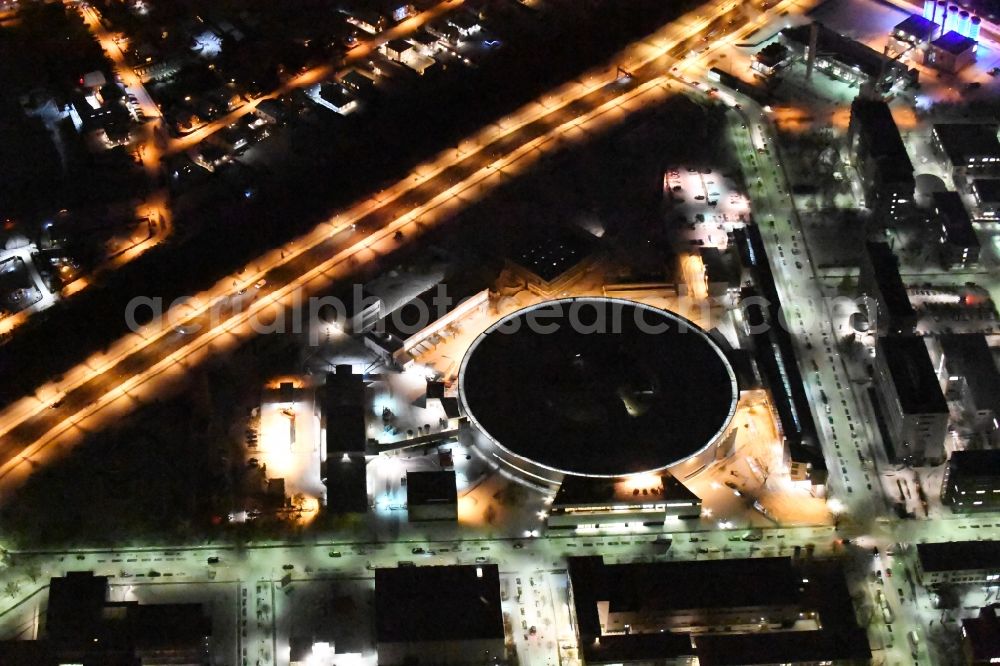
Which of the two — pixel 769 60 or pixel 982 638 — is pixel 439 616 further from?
pixel 769 60

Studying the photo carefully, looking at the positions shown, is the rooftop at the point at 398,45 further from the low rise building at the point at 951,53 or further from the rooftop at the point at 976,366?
the rooftop at the point at 976,366

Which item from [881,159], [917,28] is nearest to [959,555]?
[881,159]

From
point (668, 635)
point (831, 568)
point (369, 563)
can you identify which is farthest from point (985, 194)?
point (369, 563)

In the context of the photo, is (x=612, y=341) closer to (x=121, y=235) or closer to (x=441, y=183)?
(x=441, y=183)

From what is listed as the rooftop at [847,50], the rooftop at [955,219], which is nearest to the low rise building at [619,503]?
the rooftop at [955,219]

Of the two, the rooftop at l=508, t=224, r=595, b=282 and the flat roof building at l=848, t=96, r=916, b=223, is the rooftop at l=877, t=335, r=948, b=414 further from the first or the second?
the rooftop at l=508, t=224, r=595, b=282
